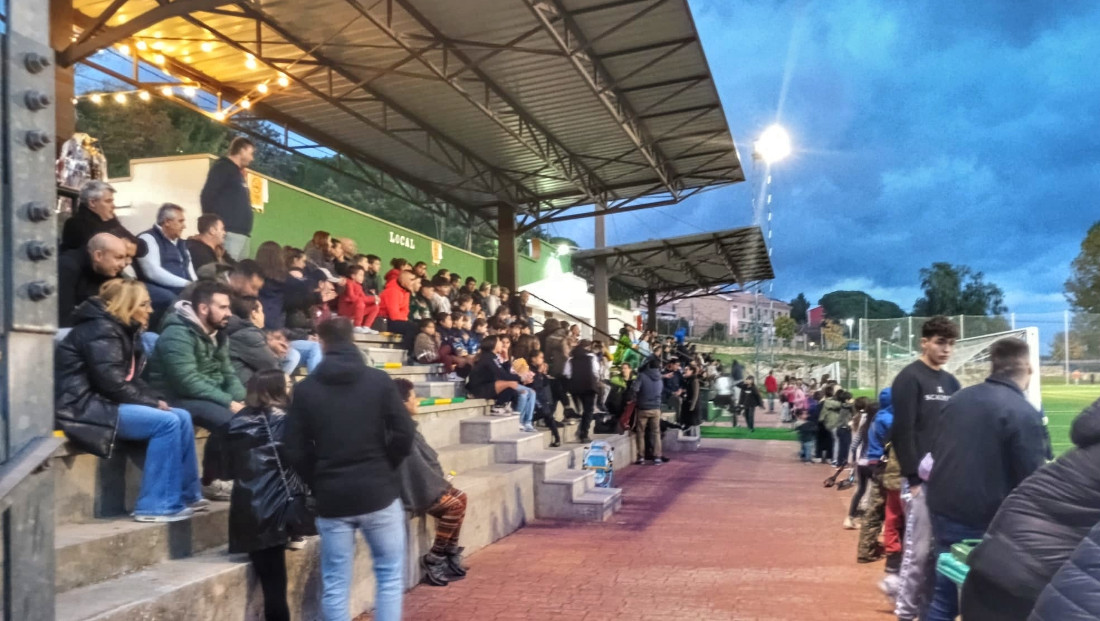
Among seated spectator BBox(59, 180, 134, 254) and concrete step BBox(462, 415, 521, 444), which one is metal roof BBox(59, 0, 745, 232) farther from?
concrete step BBox(462, 415, 521, 444)

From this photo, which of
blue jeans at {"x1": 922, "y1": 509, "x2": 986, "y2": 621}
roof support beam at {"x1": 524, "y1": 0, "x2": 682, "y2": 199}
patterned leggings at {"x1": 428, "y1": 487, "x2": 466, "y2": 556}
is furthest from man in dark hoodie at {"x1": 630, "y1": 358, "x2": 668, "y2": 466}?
blue jeans at {"x1": 922, "y1": 509, "x2": 986, "y2": 621}

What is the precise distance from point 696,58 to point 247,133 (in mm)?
8677

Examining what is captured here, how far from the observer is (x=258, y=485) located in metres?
4.40

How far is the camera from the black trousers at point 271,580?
172 inches

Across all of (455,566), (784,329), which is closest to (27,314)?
(455,566)

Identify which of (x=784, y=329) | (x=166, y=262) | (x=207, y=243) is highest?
Result: (x=207, y=243)

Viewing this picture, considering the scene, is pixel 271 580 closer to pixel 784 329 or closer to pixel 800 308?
pixel 784 329

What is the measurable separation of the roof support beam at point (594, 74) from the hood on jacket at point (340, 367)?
710 cm

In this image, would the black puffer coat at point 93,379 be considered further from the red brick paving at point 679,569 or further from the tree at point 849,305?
the tree at point 849,305

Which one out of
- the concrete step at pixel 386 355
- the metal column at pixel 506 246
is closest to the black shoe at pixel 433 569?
the concrete step at pixel 386 355

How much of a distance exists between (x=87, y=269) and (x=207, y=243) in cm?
213

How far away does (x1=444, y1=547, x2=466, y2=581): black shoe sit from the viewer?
6.70 m

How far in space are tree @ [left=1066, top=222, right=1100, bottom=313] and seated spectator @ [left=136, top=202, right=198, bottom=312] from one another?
50.5 meters

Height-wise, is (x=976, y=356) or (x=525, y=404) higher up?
(x=976, y=356)
